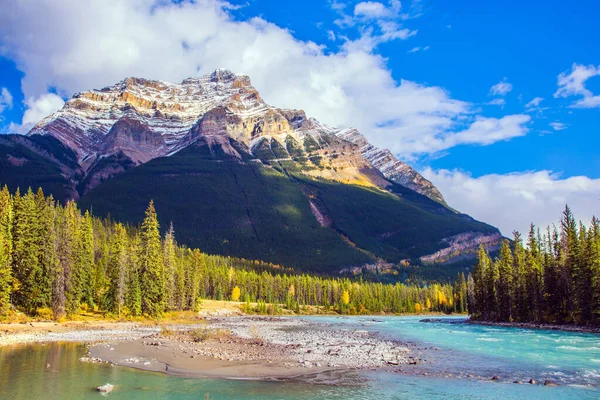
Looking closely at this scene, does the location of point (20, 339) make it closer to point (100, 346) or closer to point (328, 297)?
point (100, 346)

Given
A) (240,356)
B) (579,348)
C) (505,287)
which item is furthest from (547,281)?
(240,356)

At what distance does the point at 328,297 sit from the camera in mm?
178500

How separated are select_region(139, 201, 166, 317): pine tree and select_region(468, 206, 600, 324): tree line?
65079mm

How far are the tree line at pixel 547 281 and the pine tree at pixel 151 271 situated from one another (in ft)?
214

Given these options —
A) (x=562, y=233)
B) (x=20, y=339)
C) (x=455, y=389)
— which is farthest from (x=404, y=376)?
(x=562, y=233)

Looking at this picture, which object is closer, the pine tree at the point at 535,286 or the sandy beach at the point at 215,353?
the sandy beach at the point at 215,353

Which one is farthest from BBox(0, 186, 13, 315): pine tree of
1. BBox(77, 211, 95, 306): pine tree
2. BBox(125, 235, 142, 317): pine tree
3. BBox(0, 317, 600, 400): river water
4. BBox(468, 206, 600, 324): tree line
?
BBox(468, 206, 600, 324): tree line

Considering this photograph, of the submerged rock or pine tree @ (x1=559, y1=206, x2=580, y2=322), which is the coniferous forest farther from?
pine tree @ (x1=559, y1=206, x2=580, y2=322)

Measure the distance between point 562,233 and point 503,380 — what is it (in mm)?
67010

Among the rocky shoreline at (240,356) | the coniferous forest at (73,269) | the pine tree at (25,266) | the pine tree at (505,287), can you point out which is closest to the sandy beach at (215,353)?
the rocky shoreline at (240,356)

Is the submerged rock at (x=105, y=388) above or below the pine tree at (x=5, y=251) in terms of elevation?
below

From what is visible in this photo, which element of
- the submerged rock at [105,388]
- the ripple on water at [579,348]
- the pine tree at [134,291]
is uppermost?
the pine tree at [134,291]

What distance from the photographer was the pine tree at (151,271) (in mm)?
71125

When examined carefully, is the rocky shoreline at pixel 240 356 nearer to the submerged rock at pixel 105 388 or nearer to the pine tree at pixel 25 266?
the submerged rock at pixel 105 388
